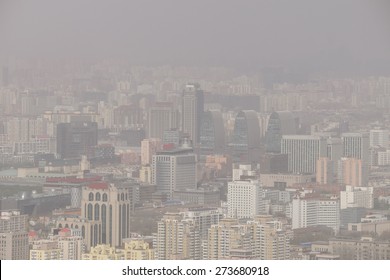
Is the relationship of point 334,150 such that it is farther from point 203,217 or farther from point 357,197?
point 203,217

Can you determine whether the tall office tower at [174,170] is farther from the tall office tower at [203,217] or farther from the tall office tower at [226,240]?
the tall office tower at [226,240]

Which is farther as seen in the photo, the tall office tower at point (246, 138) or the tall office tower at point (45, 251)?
the tall office tower at point (246, 138)

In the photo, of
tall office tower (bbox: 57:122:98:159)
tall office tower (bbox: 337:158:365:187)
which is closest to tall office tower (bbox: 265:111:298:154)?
tall office tower (bbox: 337:158:365:187)

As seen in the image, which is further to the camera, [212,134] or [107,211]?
[212,134]

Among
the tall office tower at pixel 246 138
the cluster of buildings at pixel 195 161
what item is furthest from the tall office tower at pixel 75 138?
the tall office tower at pixel 246 138

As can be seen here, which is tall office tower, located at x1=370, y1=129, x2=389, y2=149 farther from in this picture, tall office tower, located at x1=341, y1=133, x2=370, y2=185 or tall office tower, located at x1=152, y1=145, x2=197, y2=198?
tall office tower, located at x1=152, y1=145, x2=197, y2=198

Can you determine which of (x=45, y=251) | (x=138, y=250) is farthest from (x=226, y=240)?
(x=45, y=251)

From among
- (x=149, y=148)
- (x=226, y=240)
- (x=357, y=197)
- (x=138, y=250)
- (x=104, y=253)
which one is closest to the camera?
(x=104, y=253)
